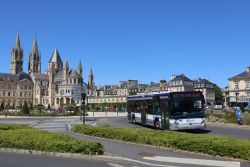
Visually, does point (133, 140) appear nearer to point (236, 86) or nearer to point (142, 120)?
point (142, 120)

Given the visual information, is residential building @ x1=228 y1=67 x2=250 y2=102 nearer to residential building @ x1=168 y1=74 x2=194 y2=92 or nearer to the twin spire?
residential building @ x1=168 y1=74 x2=194 y2=92

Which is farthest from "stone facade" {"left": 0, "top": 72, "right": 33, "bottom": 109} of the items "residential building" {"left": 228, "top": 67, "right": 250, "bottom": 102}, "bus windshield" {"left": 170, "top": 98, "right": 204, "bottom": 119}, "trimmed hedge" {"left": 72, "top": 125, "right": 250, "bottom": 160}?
"trimmed hedge" {"left": 72, "top": 125, "right": 250, "bottom": 160}

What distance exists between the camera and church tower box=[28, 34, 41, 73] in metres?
174

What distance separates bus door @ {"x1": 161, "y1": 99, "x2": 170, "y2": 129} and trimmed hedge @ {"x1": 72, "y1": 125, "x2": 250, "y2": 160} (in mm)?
5469

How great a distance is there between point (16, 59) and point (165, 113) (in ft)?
514

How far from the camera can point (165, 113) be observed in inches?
913

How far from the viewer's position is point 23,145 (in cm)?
1349

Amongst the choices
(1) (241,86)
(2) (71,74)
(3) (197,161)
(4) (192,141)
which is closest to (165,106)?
(4) (192,141)

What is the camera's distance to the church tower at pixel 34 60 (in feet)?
570

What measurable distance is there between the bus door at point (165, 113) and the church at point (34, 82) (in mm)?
125195

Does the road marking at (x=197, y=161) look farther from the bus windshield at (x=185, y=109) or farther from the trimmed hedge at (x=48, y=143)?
the bus windshield at (x=185, y=109)

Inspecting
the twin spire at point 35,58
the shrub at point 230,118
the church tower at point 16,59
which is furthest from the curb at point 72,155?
the church tower at point 16,59

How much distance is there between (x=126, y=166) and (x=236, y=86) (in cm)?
8316

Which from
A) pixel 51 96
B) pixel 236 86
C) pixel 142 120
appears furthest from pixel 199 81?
pixel 142 120
